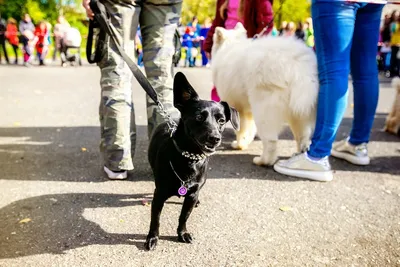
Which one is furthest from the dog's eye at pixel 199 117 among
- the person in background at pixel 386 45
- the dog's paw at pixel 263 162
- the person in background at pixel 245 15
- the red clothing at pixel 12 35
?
the red clothing at pixel 12 35

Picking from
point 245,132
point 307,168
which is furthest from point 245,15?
point 307,168

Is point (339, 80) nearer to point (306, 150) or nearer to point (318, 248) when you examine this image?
point (306, 150)

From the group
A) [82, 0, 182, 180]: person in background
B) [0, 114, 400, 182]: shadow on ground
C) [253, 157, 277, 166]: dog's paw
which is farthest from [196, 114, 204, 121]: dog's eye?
[253, 157, 277, 166]: dog's paw

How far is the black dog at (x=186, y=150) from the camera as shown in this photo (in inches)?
81.4

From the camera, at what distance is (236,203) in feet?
9.37

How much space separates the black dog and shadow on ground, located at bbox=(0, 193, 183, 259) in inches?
11.1

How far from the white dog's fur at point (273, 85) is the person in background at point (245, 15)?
2.03 ft

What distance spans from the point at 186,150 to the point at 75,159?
6.76 feet

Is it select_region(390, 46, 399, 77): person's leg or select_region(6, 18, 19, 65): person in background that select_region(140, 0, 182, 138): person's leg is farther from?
select_region(6, 18, 19, 65): person in background

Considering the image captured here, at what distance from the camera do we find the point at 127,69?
3.16 m

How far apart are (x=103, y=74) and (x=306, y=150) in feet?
6.42

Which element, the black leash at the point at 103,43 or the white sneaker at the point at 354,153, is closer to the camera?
the black leash at the point at 103,43

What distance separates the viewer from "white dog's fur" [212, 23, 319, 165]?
331cm

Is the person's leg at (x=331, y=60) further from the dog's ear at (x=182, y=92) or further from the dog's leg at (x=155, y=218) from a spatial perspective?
the dog's leg at (x=155, y=218)
